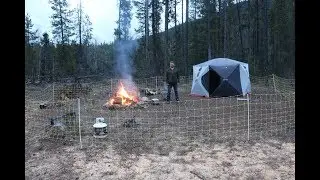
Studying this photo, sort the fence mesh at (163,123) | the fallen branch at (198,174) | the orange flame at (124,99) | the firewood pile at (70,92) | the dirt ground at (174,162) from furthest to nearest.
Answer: the firewood pile at (70,92)
the orange flame at (124,99)
the fence mesh at (163,123)
the dirt ground at (174,162)
the fallen branch at (198,174)

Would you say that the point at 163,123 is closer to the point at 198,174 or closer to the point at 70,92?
the point at 198,174

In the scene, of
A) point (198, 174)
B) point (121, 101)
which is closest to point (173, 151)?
point (198, 174)

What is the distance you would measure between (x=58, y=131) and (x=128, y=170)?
3.41 meters

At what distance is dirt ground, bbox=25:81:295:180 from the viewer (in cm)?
614

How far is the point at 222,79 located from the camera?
634 inches

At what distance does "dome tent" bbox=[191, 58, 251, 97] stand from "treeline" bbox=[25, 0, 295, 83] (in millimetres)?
10707

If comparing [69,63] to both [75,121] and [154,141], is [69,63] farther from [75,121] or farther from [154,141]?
[154,141]

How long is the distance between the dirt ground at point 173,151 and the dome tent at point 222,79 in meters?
4.66

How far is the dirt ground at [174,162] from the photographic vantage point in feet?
19.8

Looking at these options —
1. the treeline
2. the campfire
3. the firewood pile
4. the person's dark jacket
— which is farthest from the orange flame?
the treeline

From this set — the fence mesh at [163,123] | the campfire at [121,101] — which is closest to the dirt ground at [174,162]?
the fence mesh at [163,123]

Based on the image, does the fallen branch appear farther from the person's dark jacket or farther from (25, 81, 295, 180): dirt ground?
the person's dark jacket

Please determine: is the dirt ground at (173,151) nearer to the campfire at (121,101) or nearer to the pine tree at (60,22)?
the campfire at (121,101)

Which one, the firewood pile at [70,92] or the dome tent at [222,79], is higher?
the dome tent at [222,79]
